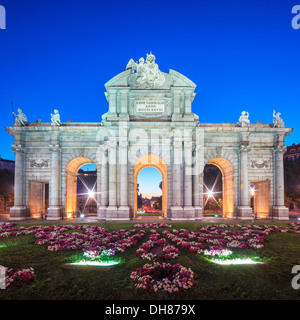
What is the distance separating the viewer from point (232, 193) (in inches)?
1112

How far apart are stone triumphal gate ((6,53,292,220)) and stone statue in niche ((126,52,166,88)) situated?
11 centimetres

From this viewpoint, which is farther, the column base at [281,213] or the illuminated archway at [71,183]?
the illuminated archway at [71,183]

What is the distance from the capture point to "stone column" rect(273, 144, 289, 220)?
87.6 feet

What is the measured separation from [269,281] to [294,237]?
886cm

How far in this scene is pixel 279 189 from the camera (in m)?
27.4

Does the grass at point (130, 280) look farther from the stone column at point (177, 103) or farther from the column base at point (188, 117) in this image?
the stone column at point (177, 103)

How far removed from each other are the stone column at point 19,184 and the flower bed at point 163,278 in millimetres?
22099

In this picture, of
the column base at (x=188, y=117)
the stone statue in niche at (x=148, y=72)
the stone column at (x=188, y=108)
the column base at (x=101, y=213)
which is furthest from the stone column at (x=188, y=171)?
the column base at (x=101, y=213)

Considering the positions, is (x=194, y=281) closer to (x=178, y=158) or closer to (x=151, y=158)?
(x=178, y=158)

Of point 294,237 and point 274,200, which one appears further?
point 274,200

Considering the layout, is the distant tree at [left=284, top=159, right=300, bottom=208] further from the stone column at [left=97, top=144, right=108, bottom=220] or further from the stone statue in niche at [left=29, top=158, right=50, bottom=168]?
the stone statue in niche at [left=29, top=158, right=50, bottom=168]

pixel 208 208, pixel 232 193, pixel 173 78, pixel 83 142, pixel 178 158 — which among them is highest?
pixel 173 78

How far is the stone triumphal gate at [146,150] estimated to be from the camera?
2538cm
